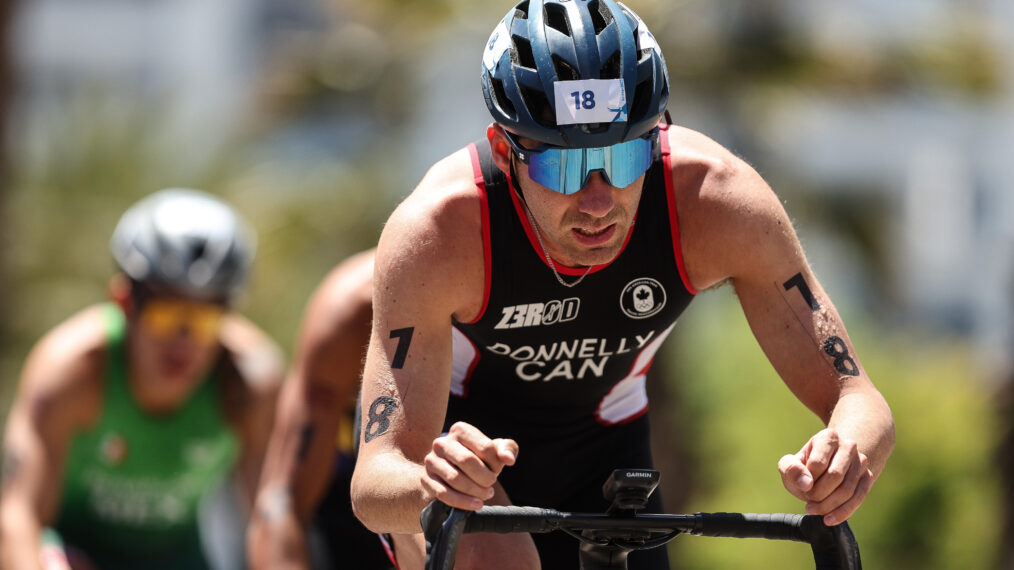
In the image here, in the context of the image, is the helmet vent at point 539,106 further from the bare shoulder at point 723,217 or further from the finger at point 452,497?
the finger at point 452,497

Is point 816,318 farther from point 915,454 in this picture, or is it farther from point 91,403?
point 915,454

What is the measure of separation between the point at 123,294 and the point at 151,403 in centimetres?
58

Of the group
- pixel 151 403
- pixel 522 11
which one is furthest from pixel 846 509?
pixel 151 403

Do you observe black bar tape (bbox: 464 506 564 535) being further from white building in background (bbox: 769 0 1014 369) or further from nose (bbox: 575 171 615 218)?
white building in background (bbox: 769 0 1014 369)

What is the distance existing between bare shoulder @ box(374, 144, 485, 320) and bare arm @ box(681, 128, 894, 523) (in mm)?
612

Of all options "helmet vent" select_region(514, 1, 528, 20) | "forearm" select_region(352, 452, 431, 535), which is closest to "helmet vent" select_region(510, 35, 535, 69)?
"helmet vent" select_region(514, 1, 528, 20)

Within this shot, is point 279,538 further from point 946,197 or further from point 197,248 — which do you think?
point 946,197

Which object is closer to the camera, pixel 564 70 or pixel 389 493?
pixel 389 493

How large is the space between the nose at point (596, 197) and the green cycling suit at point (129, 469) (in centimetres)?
397

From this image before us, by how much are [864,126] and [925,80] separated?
13200 millimetres

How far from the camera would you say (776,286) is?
3873 mm

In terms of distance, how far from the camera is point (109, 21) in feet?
116

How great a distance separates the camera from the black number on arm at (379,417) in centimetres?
367

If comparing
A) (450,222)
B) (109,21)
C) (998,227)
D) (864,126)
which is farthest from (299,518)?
(109,21)
